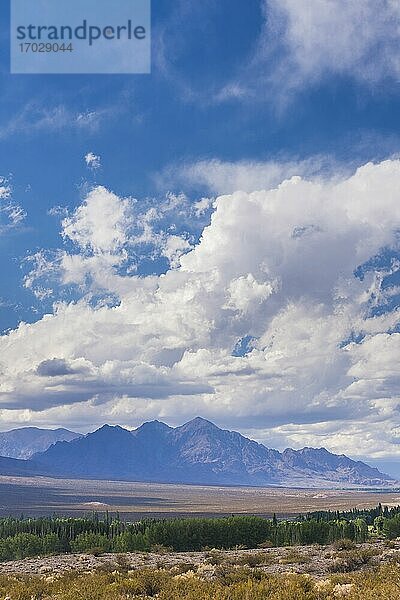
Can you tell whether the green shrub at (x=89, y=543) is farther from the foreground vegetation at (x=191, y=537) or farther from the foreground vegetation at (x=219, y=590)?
the foreground vegetation at (x=219, y=590)

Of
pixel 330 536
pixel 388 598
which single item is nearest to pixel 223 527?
pixel 330 536

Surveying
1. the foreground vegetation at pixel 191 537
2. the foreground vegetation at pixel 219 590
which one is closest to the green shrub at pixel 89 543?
the foreground vegetation at pixel 191 537

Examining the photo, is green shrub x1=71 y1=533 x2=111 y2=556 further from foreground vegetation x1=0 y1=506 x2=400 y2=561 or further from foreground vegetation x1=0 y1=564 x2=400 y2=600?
foreground vegetation x1=0 y1=564 x2=400 y2=600

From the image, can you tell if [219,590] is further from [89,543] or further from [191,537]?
[89,543]

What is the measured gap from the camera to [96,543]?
115562 mm

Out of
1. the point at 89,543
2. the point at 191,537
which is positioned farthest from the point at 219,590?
the point at 89,543

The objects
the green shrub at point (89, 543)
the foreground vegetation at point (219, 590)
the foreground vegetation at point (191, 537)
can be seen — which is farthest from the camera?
the foreground vegetation at point (191, 537)

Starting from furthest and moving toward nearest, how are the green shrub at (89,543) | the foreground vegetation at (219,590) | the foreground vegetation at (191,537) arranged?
1. the foreground vegetation at (191,537)
2. the green shrub at (89,543)
3. the foreground vegetation at (219,590)

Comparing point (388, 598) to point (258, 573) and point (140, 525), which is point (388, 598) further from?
point (140, 525)

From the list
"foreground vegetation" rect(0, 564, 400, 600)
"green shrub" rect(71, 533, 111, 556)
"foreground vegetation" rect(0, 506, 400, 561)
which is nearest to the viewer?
"foreground vegetation" rect(0, 564, 400, 600)

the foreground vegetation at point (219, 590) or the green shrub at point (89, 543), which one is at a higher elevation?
the foreground vegetation at point (219, 590)

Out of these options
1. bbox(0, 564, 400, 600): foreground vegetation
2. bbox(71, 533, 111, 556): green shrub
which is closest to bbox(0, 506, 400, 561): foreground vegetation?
bbox(71, 533, 111, 556): green shrub

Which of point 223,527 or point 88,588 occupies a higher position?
point 88,588

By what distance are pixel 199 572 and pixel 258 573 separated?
673cm
